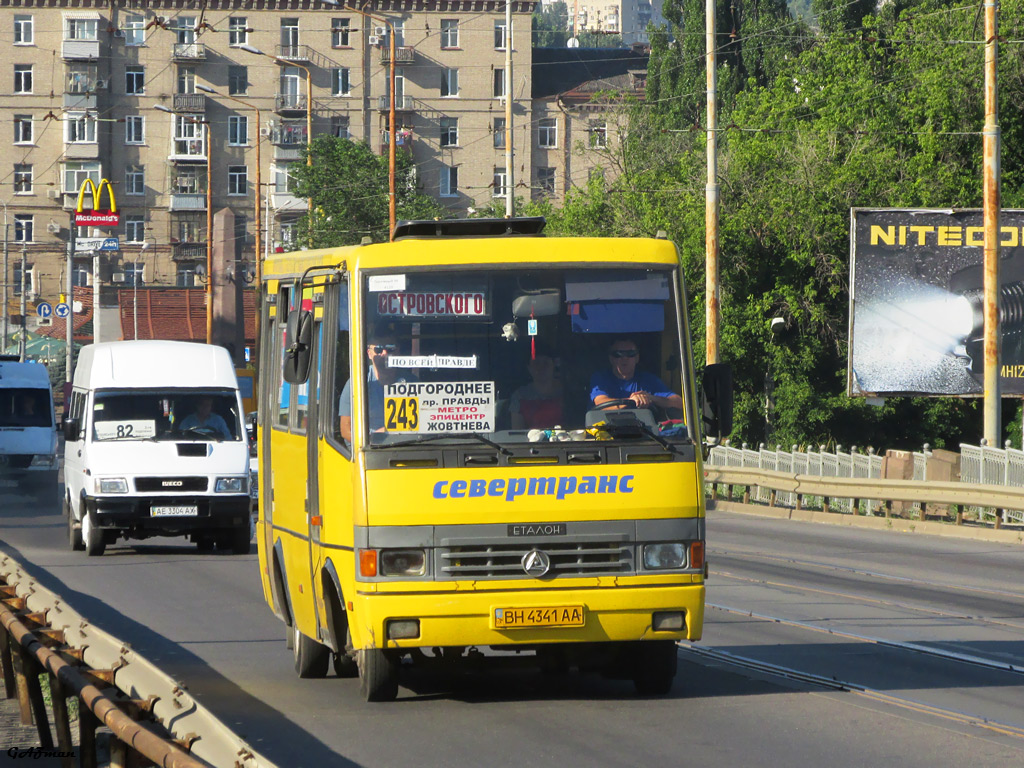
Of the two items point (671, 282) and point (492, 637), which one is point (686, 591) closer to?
point (492, 637)

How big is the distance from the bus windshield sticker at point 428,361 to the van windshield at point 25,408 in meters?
27.2

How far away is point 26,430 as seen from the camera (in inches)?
1335

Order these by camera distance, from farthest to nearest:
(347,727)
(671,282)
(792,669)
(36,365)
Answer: (36,365) → (792,669) → (671,282) → (347,727)

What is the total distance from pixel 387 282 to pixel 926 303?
1000 inches

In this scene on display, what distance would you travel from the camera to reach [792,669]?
9977mm

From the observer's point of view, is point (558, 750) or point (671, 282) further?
point (671, 282)

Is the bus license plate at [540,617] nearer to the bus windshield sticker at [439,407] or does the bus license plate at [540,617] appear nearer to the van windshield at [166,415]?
the bus windshield sticker at [439,407]

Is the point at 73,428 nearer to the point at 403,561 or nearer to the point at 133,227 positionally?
the point at 403,561

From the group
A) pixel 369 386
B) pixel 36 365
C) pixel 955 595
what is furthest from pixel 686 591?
pixel 36 365

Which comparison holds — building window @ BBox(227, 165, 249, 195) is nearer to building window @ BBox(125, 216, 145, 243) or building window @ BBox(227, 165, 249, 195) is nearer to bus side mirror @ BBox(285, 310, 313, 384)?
building window @ BBox(125, 216, 145, 243)

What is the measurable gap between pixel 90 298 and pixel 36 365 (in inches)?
2165

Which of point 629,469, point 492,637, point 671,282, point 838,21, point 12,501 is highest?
point 838,21

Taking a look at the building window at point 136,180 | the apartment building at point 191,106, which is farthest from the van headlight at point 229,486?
the building window at point 136,180

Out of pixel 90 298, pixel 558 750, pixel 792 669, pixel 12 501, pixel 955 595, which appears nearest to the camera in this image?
pixel 558 750
